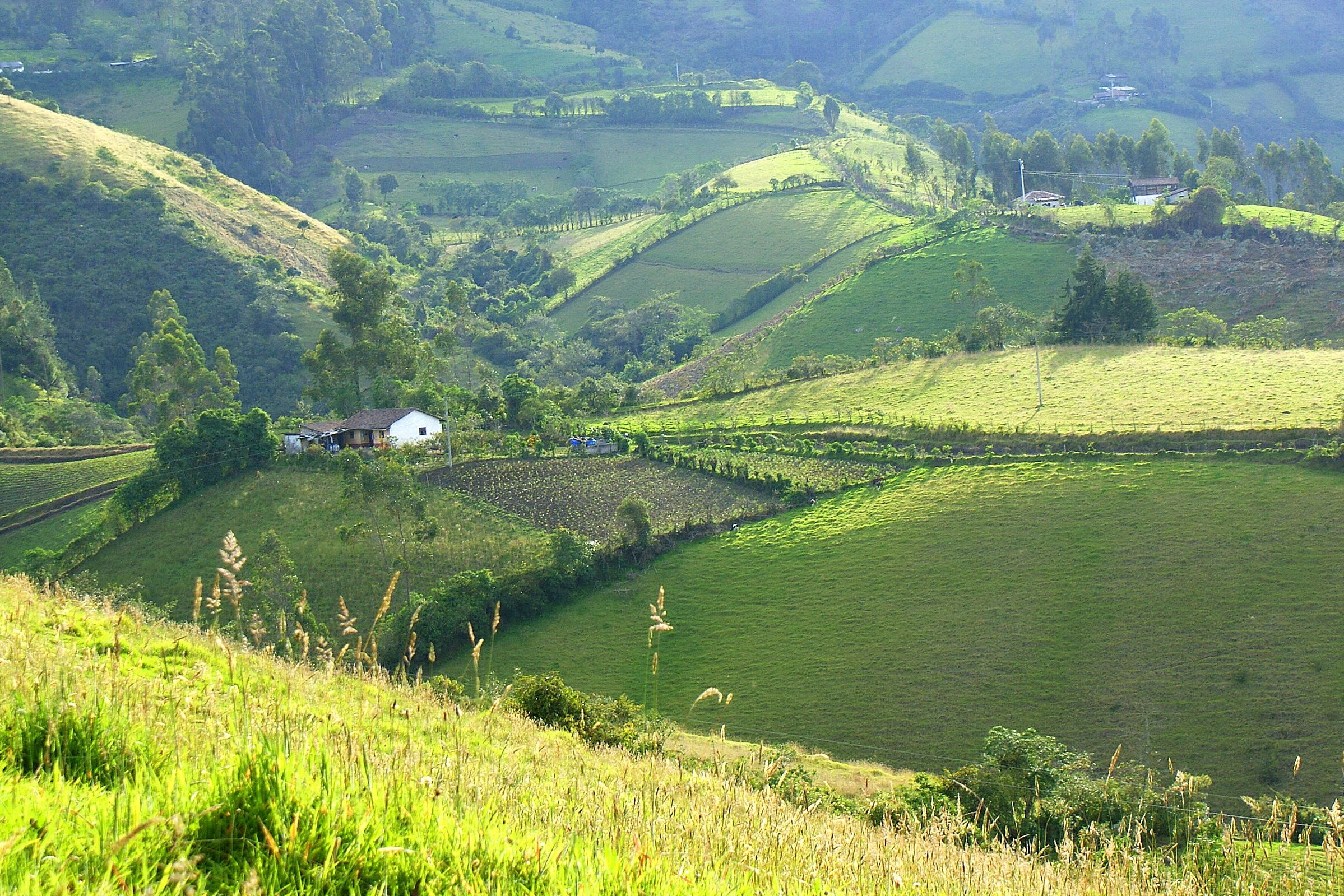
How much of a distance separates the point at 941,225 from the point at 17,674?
103m

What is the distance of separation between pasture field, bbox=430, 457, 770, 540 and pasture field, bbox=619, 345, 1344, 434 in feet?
25.8

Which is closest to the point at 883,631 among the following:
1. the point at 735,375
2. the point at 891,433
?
the point at 891,433

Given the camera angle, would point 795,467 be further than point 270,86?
No

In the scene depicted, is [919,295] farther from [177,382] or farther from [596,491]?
[177,382]

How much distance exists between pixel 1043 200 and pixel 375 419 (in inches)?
2888

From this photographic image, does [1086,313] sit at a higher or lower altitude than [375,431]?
higher

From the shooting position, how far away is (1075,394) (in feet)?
186

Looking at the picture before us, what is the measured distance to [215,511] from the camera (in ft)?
159

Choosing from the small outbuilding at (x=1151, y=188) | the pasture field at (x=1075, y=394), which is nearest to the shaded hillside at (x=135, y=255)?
the pasture field at (x=1075, y=394)

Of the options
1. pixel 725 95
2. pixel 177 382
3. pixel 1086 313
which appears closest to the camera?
pixel 1086 313

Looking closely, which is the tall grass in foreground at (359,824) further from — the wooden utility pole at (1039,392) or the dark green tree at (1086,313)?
the dark green tree at (1086,313)

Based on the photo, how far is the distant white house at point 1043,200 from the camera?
345 ft

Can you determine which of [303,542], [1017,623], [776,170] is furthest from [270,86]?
[1017,623]

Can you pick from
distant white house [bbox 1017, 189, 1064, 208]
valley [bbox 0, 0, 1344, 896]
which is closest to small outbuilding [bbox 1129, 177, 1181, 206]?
valley [bbox 0, 0, 1344, 896]
